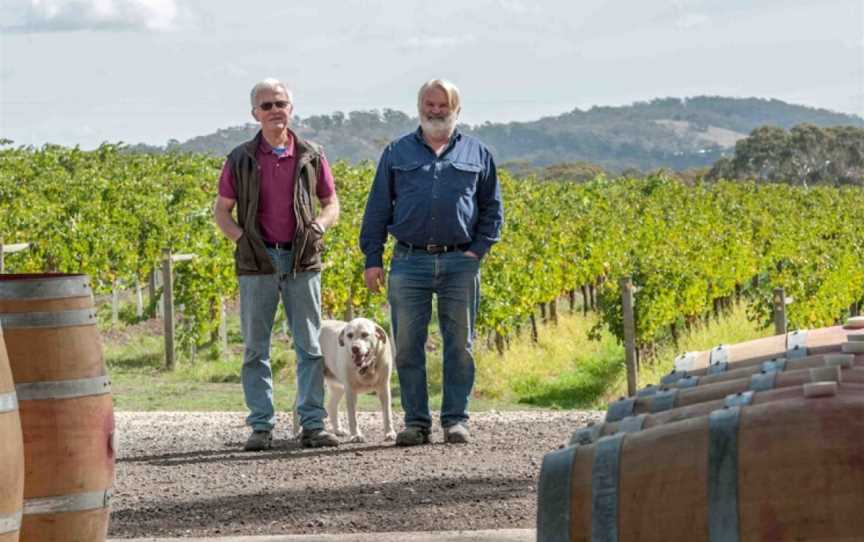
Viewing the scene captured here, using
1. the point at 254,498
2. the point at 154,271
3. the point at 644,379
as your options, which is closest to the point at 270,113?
the point at 254,498

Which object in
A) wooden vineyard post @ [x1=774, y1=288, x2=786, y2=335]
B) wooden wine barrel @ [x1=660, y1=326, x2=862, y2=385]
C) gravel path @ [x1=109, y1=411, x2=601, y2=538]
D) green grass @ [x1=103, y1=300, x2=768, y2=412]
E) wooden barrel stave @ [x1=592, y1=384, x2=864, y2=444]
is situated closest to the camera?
wooden barrel stave @ [x1=592, y1=384, x2=864, y2=444]

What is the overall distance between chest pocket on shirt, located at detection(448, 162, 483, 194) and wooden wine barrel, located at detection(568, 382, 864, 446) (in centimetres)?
500

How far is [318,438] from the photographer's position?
8.71m

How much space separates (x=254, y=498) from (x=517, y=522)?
144cm

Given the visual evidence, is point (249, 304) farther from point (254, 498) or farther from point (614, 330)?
point (614, 330)

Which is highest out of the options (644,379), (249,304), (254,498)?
(249,304)

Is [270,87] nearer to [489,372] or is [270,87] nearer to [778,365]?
[778,365]

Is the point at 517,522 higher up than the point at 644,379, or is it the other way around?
the point at 517,522

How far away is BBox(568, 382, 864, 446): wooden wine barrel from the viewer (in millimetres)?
2896

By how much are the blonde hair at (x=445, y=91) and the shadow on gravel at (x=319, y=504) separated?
202 centimetres

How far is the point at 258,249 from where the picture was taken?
8.33 meters

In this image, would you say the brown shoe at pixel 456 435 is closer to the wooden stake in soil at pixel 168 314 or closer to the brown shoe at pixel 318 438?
the brown shoe at pixel 318 438

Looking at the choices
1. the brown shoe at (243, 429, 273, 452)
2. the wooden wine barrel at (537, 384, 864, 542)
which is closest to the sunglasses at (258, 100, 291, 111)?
the brown shoe at (243, 429, 273, 452)

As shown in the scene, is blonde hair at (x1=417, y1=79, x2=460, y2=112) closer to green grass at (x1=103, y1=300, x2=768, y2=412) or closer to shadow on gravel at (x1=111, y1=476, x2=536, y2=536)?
shadow on gravel at (x1=111, y1=476, x2=536, y2=536)
